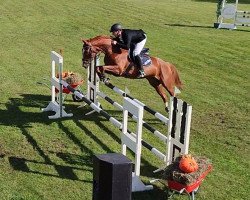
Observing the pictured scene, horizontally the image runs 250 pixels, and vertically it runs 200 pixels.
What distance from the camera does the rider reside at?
29.5 ft

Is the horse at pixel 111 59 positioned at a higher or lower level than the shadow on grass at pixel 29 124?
higher

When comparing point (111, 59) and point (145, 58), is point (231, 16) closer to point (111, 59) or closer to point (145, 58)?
point (145, 58)

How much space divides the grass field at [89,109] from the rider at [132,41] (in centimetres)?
159

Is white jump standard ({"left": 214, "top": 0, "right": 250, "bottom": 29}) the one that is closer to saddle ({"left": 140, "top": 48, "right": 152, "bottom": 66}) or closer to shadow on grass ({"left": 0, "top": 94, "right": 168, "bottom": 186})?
shadow on grass ({"left": 0, "top": 94, "right": 168, "bottom": 186})

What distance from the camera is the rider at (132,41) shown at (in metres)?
8.98

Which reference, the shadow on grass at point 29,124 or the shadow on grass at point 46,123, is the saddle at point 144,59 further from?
the shadow on grass at point 29,124

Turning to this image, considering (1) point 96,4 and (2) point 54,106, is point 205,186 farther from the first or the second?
(1) point 96,4

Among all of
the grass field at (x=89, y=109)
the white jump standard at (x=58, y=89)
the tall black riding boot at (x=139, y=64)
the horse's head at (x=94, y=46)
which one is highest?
the horse's head at (x=94, y=46)

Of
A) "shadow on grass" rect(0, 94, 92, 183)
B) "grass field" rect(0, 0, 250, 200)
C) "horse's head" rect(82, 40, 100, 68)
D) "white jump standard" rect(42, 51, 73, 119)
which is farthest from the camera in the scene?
"white jump standard" rect(42, 51, 73, 119)

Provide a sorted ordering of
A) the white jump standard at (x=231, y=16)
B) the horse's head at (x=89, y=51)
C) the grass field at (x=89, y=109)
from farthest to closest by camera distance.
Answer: the white jump standard at (x=231, y=16), the horse's head at (x=89, y=51), the grass field at (x=89, y=109)

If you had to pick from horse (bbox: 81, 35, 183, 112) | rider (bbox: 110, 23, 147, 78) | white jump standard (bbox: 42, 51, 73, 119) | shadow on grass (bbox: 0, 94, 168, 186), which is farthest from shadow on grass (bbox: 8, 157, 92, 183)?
rider (bbox: 110, 23, 147, 78)

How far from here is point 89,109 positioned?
1059 centimetres

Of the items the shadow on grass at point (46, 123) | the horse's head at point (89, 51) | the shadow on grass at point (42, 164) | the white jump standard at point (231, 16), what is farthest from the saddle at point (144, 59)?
the white jump standard at point (231, 16)

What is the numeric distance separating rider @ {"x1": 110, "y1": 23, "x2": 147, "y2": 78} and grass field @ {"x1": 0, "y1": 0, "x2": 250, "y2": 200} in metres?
1.59
